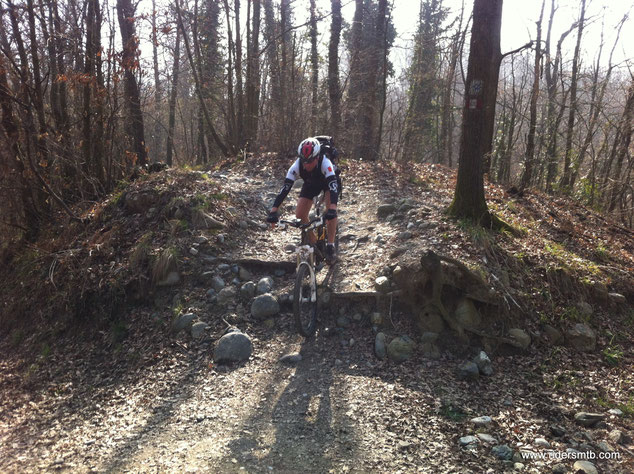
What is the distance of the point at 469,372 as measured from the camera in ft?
14.7

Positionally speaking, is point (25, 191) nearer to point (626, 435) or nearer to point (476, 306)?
point (476, 306)

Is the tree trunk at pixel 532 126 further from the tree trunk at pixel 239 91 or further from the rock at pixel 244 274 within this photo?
the tree trunk at pixel 239 91

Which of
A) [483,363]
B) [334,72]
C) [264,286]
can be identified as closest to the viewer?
[483,363]

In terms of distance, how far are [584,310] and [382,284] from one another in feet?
9.11

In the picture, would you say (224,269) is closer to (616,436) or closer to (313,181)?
(313,181)

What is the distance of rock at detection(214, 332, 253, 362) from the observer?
4.89 m

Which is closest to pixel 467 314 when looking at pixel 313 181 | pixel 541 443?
pixel 541 443

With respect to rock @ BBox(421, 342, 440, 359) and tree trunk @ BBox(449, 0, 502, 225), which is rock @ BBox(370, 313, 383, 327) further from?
tree trunk @ BBox(449, 0, 502, 225)

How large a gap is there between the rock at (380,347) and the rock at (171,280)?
10.6ft

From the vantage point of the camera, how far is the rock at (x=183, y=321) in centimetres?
548

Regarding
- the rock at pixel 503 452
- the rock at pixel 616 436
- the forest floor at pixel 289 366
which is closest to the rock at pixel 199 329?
the forest floor at pixel 289 366

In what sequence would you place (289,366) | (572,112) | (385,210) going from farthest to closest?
(572,112) → (385,210) → (289,366)

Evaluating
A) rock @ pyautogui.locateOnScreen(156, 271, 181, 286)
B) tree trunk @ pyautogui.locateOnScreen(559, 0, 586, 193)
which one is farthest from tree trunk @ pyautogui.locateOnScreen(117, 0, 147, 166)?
tree trunk @ pyautogui.locateOnScreen(559, 0, 586, 193)

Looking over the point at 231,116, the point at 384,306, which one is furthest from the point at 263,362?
the point at 231,116
